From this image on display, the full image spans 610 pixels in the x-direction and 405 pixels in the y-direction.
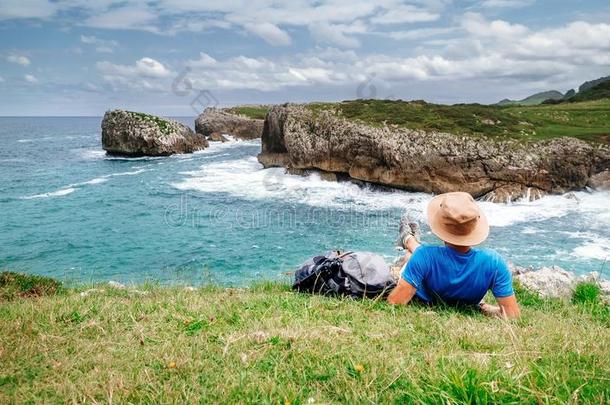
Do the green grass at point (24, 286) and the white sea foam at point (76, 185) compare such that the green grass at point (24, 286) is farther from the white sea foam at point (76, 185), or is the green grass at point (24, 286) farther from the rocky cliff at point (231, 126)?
the rocky cliff at point (231, 126)

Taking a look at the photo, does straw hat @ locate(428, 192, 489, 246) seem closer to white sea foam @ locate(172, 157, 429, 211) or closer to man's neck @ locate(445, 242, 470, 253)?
man's neck @ locate(445, 242, 470, 253)

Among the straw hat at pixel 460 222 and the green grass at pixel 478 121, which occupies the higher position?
the green grass at pixel 478 121

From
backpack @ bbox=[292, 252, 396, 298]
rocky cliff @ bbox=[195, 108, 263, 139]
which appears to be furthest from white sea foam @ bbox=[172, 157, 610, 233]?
rocky cliff @ bbox=[195, 108, 263, 139]

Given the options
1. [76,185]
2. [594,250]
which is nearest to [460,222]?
[594,250]

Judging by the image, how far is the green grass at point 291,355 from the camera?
3445mm

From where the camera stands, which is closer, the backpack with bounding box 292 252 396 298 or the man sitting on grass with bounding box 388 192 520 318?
the man sitting on grass with bounding box 388 192 520 318

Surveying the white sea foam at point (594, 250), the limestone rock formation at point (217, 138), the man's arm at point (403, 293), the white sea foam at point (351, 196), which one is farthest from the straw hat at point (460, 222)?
the limestone rock formation at point (217, 138)

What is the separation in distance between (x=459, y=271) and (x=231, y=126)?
97696 mm

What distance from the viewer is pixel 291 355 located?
4297 mm

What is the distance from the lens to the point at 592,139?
3697cm

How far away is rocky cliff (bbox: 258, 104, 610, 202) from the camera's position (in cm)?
3409

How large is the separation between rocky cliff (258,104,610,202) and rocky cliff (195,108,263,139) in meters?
59.4

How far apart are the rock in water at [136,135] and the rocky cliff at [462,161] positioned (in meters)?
33.4

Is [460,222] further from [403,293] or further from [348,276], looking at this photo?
[348,276]
